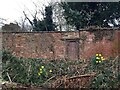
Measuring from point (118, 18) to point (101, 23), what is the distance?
1055 millimetres

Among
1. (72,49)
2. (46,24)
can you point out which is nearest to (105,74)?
(72,49)

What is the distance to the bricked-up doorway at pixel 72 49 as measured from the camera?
12938 millimetres

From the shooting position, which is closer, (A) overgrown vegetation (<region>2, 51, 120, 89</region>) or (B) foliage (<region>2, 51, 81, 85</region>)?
(A) overgrown vegetation (<region>2, 51, 120, 89</region>)

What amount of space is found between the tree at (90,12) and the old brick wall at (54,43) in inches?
109

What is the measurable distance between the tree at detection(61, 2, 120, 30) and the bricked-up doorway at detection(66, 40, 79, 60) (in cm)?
275

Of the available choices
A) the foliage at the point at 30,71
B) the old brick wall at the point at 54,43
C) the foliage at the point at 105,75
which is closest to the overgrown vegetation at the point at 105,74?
the foliage at the point at 105,75

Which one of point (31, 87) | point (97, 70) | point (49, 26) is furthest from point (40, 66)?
point (49, 26)

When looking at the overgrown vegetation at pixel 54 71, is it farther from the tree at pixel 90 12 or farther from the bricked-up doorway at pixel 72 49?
the tree at pixel 90 12

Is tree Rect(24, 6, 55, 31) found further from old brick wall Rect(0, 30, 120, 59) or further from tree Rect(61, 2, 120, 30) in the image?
old brick wall Rect(0, 30, 120, 59)

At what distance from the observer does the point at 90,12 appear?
15.9 metres

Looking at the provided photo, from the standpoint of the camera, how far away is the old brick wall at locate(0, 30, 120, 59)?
496 inches

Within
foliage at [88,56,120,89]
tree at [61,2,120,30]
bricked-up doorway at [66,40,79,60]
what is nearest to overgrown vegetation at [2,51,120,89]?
foliage at [88,56,120,89]

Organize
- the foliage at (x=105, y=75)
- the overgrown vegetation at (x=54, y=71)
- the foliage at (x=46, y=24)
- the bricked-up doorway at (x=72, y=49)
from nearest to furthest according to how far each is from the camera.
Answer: the foliage at (x=105, y=75)
the overgrown vegetation at (x=54, y=71)
the bricked-up doorway at (x=72, y=49)
the foliage at (x=46, y=24)

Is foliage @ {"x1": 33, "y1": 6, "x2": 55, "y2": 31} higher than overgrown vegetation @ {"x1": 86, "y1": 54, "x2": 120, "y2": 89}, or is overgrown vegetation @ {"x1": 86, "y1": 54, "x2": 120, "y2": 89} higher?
foliage @ {"x1": 33, "y1": 6, "x2": 55, "y2": 31}
